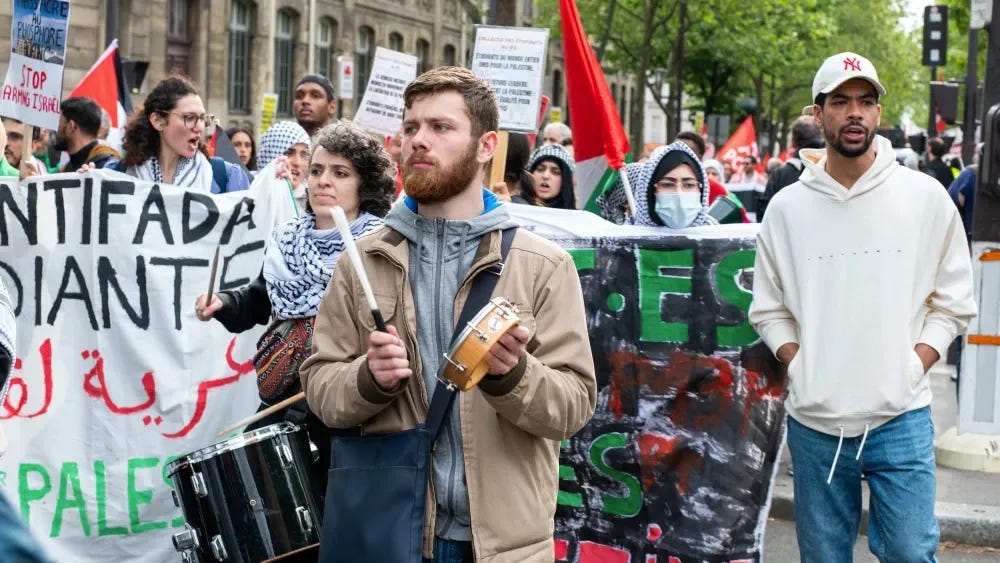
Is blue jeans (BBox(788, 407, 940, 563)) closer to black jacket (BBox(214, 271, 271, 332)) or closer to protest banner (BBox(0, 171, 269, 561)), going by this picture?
black jacket (BBox(214, 271, 271, 332))

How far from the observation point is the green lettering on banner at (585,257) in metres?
5.74

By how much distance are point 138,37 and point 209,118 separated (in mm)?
20554

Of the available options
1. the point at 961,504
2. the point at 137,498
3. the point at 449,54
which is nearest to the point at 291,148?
the point at 137,498

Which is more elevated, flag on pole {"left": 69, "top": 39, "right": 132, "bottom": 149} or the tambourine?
flag on pole {"left": 69, "top": 39, "right": 132, "bottom": 149}

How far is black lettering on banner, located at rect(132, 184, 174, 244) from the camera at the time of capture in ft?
21.3

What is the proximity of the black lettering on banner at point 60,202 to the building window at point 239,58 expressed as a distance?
2608cm

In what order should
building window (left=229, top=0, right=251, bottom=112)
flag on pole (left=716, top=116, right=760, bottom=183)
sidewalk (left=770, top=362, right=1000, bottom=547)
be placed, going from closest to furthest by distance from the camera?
sidewalk (left=770, top=362, right=1000, bottom=547)
flag on pole (left=716, top=116, right=760, bottom=183)
building window (left=229, top=0, right=251, bottom=112)

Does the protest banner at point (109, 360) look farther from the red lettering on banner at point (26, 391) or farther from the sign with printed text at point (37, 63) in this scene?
the sign with printed text at point (37, 63)

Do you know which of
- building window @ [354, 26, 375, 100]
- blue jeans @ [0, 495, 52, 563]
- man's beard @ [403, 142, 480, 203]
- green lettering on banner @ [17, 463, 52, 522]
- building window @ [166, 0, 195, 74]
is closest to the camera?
blue jeans @ [0, 495, 52, 563]

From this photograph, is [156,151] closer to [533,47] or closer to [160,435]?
[160,435]

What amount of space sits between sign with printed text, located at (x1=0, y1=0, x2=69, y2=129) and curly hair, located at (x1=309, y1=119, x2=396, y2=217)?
2036 millimetres

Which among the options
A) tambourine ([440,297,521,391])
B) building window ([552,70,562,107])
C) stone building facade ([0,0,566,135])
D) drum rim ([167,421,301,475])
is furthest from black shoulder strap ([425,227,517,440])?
building window ([552,70,562,107])

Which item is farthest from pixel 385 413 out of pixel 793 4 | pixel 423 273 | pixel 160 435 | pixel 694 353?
pixel 793 4

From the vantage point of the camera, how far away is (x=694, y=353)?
5.57 meters
